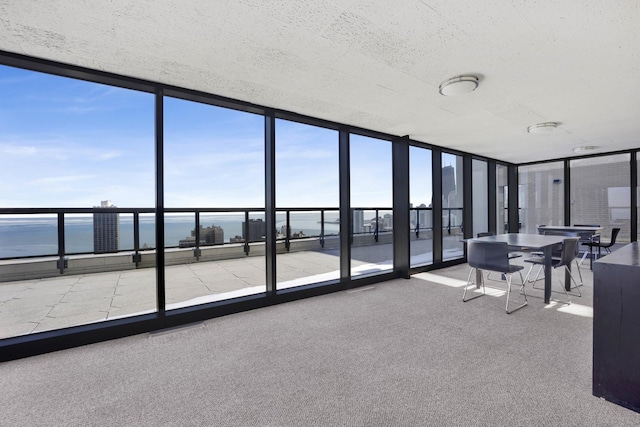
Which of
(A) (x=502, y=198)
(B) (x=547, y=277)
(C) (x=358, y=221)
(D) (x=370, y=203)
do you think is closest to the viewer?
(B) (x=547, y=277)

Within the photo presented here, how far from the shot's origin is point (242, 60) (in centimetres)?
242

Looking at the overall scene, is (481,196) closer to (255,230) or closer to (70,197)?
(255,230)

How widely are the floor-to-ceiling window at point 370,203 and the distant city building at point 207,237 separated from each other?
3133 millimetres

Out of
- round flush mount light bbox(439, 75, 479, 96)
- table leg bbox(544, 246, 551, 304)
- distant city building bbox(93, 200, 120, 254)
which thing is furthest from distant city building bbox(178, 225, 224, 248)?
table leg bbox(544, 246, 551, 304)

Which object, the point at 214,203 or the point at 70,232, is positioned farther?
the point at 214,203

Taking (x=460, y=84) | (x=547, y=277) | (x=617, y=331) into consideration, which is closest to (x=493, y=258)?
(x=547, y=277)

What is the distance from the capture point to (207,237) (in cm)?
636

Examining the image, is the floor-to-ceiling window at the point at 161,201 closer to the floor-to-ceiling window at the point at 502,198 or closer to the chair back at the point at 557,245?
the floor-to-ceiling window at the point at 502,198

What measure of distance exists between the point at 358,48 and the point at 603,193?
8.02 meters

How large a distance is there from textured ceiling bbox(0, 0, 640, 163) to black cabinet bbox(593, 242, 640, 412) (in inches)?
66.0

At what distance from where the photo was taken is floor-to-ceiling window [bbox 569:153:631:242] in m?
6.24

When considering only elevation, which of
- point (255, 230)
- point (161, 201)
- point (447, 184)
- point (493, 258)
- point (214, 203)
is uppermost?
point (447, 184)

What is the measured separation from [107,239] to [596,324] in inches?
260

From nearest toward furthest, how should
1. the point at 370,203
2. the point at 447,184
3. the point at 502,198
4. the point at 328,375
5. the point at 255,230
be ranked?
1. the point at 328,375
2. the point at 447,184
3. the point at 255,230
4. the point at 370,203
5. the point at 502,198
